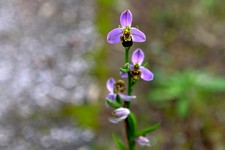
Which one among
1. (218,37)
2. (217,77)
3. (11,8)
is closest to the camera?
(217,77)

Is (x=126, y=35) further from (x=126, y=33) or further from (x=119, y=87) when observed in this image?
(x=119, y=87)

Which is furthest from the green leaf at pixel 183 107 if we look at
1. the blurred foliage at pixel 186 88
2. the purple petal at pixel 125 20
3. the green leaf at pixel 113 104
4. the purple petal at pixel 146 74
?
the purple petal at pixel 125 20

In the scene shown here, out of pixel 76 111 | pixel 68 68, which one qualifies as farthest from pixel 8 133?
pixel 68 68

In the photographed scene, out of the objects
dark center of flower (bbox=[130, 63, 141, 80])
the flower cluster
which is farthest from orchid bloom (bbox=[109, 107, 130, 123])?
dark center of flower (bbox=[130, 63, 141, 80])

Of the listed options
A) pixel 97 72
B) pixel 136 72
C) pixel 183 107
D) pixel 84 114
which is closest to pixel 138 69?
pixel 136 72

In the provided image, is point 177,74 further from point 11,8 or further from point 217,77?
point 11,8

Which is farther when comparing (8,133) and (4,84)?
(4,84)

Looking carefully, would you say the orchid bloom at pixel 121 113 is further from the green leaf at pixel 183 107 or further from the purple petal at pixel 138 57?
the green leaf at pixel 183 107
